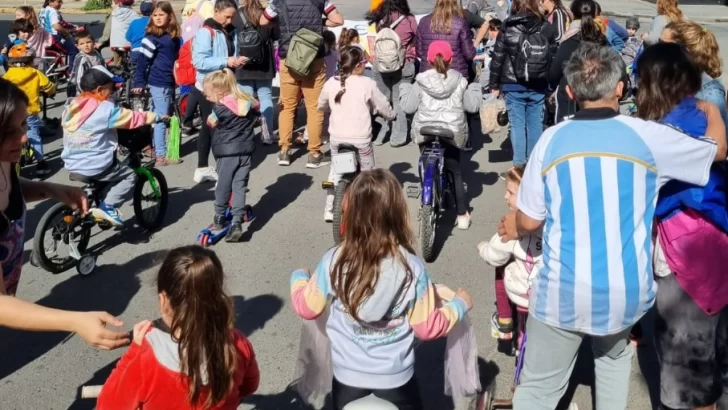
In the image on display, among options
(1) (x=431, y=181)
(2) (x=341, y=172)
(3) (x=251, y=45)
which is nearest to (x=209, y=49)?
(3) (x=251, y=45)

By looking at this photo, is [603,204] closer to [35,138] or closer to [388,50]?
[388,50]

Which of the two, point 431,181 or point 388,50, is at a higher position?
point 388,50

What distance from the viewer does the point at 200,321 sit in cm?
296

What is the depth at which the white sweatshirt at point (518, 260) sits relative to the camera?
418 centimetres

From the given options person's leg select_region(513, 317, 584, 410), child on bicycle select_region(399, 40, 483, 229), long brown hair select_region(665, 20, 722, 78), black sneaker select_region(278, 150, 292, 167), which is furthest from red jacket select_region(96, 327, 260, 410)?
black sneaker select_region(278, 150, 292, 167)

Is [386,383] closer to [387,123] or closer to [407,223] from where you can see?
[407,223]

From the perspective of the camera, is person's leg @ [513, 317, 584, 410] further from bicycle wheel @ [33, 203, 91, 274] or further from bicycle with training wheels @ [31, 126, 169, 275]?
bicycle wheel @ [33, 203, 91, 274]

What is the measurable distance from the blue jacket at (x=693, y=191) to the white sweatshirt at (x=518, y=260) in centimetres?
67

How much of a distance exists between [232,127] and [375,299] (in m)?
3.84

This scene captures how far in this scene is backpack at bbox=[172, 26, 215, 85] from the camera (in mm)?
9555

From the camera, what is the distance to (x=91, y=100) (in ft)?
20.9

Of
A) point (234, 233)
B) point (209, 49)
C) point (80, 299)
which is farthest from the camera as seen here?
point (209, 49)

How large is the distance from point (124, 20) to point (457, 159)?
6541mm

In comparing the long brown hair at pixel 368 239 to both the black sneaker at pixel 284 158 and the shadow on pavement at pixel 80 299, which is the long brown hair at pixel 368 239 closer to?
the shadow on pavement at pixel 80 299
